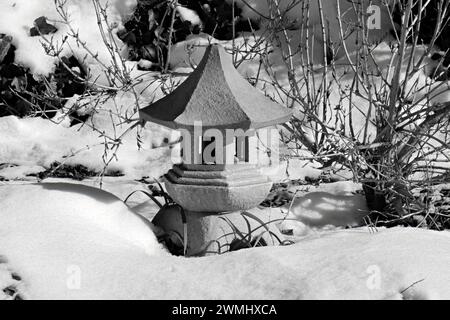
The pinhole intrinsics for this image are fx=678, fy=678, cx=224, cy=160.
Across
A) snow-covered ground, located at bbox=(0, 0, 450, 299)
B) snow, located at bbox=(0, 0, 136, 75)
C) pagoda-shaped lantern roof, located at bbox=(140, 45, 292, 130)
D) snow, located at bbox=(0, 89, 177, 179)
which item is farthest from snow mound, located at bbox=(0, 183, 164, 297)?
snow, located at bbox=(0, 0, 136, 75)

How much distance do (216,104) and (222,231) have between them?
537 mm

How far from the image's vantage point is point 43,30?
5.39 metres

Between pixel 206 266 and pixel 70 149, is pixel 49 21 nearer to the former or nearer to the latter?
pixel 70 149

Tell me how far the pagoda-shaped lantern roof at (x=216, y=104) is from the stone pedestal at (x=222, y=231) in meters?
0.40

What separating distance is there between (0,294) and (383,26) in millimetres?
3971

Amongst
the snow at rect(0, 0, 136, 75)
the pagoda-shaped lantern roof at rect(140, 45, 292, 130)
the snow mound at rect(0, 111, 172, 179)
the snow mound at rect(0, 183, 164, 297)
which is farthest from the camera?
the snow at rect(0, 0, 136, 75)

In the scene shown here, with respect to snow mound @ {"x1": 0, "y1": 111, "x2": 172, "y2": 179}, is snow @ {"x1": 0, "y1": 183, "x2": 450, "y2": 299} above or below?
above

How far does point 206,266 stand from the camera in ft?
7.29

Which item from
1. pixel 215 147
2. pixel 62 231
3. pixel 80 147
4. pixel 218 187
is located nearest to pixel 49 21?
pixel 80 147

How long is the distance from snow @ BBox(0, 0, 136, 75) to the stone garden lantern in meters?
2.59

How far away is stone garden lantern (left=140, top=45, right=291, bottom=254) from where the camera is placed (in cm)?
276

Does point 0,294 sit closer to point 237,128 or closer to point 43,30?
point 237,128

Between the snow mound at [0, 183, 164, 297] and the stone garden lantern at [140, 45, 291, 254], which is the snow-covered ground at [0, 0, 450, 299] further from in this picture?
the stone garden lantern at [140, 45, 291, 254]

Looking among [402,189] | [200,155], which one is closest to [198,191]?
[200,155]
